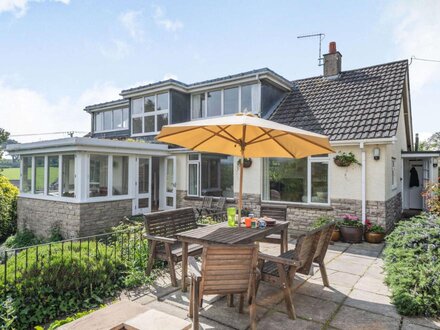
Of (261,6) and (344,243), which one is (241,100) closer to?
(261,6)

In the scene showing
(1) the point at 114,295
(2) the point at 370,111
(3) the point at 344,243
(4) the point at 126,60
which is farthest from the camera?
(4) the point at 126,60

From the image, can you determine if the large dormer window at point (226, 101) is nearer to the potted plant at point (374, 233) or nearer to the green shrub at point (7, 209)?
the potted plant at point (374, 233)

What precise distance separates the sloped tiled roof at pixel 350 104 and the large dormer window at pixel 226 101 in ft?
3.51

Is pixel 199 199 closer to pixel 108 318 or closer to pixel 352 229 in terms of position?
pixel 352 229

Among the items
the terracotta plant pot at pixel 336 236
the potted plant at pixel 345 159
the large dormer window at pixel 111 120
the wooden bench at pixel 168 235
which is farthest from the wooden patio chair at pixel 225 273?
the large dormer window at pixel 111 120

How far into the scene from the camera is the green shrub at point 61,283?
3.89 meters

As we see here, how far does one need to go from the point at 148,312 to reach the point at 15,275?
8.72 feet

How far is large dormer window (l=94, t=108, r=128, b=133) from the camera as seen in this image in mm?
16672

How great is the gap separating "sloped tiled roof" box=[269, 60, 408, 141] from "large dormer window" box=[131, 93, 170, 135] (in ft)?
17.0

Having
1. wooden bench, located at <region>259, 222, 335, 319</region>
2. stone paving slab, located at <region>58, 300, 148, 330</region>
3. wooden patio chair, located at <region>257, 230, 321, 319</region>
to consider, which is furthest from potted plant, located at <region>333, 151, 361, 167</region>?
stone paving slab, located at <region>58, 300, 148, 330</region>

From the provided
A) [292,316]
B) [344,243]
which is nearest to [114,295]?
[292,316]

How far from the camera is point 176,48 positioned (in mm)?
10648

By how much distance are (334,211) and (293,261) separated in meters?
5.57

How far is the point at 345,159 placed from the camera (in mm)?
8273
